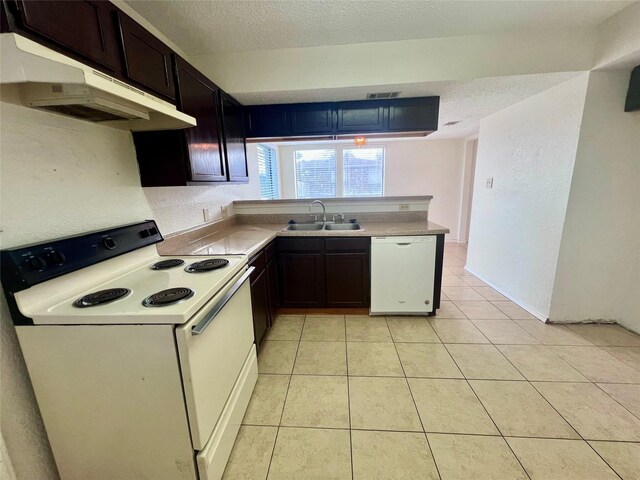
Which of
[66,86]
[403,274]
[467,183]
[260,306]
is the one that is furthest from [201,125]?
[467,183]

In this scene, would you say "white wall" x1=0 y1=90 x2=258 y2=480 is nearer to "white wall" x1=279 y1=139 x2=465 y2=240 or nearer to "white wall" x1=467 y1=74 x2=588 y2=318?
"white wall" x1=467 y1=74 x2=588 y2=318

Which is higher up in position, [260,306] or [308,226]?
[308,226]

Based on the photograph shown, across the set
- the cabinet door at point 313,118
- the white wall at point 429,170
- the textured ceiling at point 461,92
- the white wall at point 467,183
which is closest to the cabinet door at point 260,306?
the cabinet door at point 313,118

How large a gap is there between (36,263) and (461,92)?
127 inches

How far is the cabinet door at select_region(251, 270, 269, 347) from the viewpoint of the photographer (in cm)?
199

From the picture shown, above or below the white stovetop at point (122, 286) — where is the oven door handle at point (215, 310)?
below

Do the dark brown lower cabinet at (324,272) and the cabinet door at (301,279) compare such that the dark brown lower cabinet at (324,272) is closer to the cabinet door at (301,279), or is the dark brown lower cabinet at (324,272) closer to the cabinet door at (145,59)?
the cabinet door at (301,279)

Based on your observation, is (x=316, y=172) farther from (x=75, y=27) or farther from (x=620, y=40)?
(x=75, y=27)

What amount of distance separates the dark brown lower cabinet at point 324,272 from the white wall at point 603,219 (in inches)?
69.8

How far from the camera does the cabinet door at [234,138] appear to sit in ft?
7.39

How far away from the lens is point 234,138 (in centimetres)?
246

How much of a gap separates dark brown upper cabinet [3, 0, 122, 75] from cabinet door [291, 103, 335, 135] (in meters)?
1.74

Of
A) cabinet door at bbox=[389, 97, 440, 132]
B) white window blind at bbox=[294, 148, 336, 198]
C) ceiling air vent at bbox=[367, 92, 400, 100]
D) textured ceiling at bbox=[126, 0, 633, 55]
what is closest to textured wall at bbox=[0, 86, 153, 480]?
textured ceiling at bbox=[126, 0, 633, 55]

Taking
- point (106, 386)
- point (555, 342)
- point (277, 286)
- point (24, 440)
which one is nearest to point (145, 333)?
point (106, 386)
